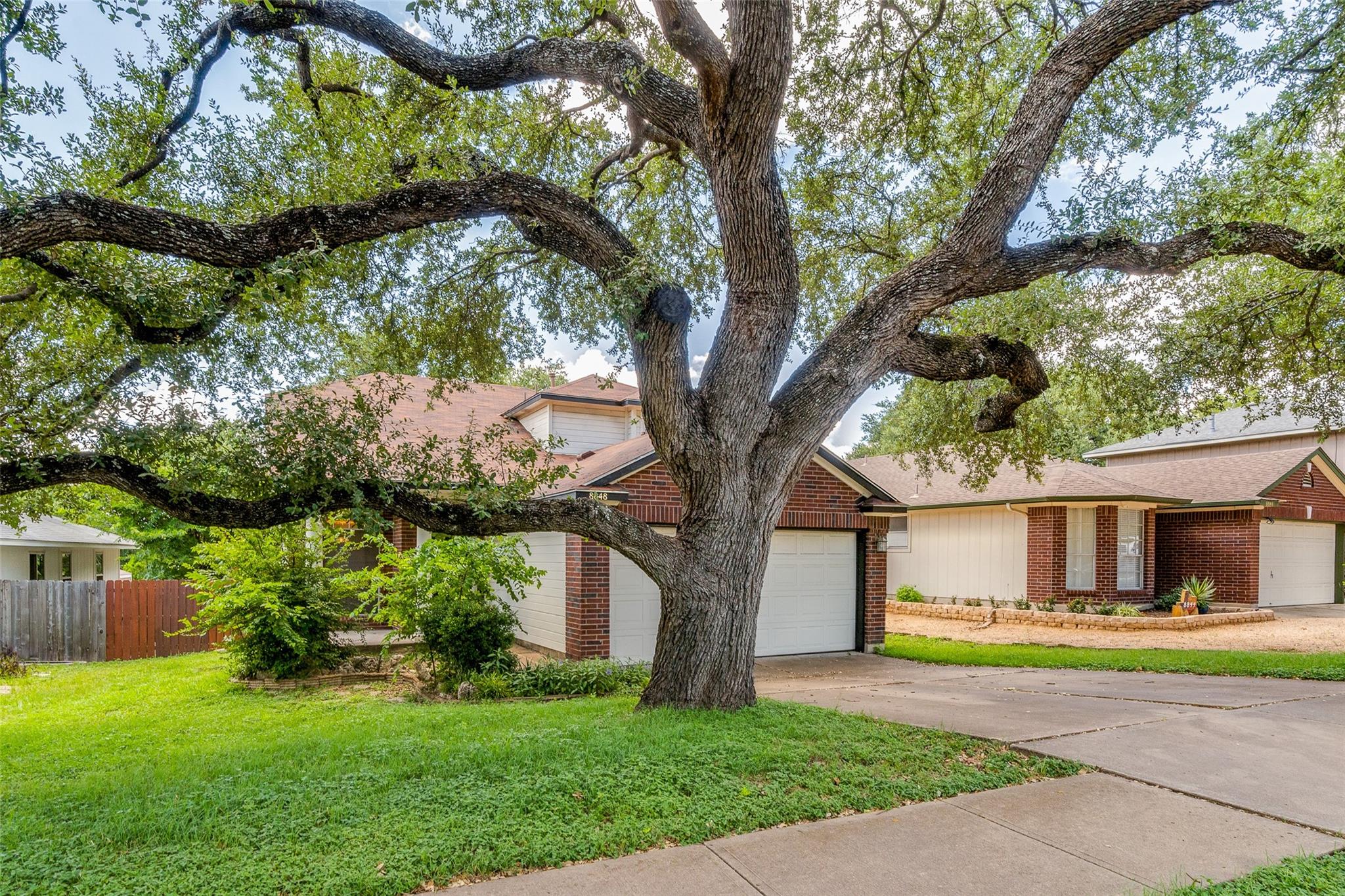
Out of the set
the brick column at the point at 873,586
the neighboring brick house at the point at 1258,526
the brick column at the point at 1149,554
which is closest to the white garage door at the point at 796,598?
the brick column at the point at 873,586

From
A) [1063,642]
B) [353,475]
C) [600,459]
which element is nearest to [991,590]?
[1063,642]

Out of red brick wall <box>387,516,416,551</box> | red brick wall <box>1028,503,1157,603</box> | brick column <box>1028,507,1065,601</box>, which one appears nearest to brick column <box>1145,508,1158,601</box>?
red brick wall <box>1028,503,1157,603</box>

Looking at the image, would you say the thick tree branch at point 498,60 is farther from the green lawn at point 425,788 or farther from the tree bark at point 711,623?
the green lawn at point 425,788

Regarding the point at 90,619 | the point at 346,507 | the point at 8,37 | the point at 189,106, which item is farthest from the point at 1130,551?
the point at 90,619

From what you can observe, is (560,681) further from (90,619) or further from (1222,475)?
(1222,475)

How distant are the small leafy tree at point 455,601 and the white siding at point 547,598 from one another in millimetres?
1439

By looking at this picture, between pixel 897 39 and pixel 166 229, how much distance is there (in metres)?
8.45

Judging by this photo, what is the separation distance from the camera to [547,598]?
11.6m

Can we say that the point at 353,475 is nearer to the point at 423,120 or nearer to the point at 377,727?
the point at 377,727

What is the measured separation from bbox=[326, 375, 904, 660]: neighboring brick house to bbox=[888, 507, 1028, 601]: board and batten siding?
242 inches

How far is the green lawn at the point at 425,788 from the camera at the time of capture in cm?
321

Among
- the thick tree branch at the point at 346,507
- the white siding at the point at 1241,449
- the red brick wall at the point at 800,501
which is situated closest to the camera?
the thick tree branch at the point at 346,507

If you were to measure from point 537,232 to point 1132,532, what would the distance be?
16.1m

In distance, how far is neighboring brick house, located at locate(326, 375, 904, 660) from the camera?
10305 millimetres
